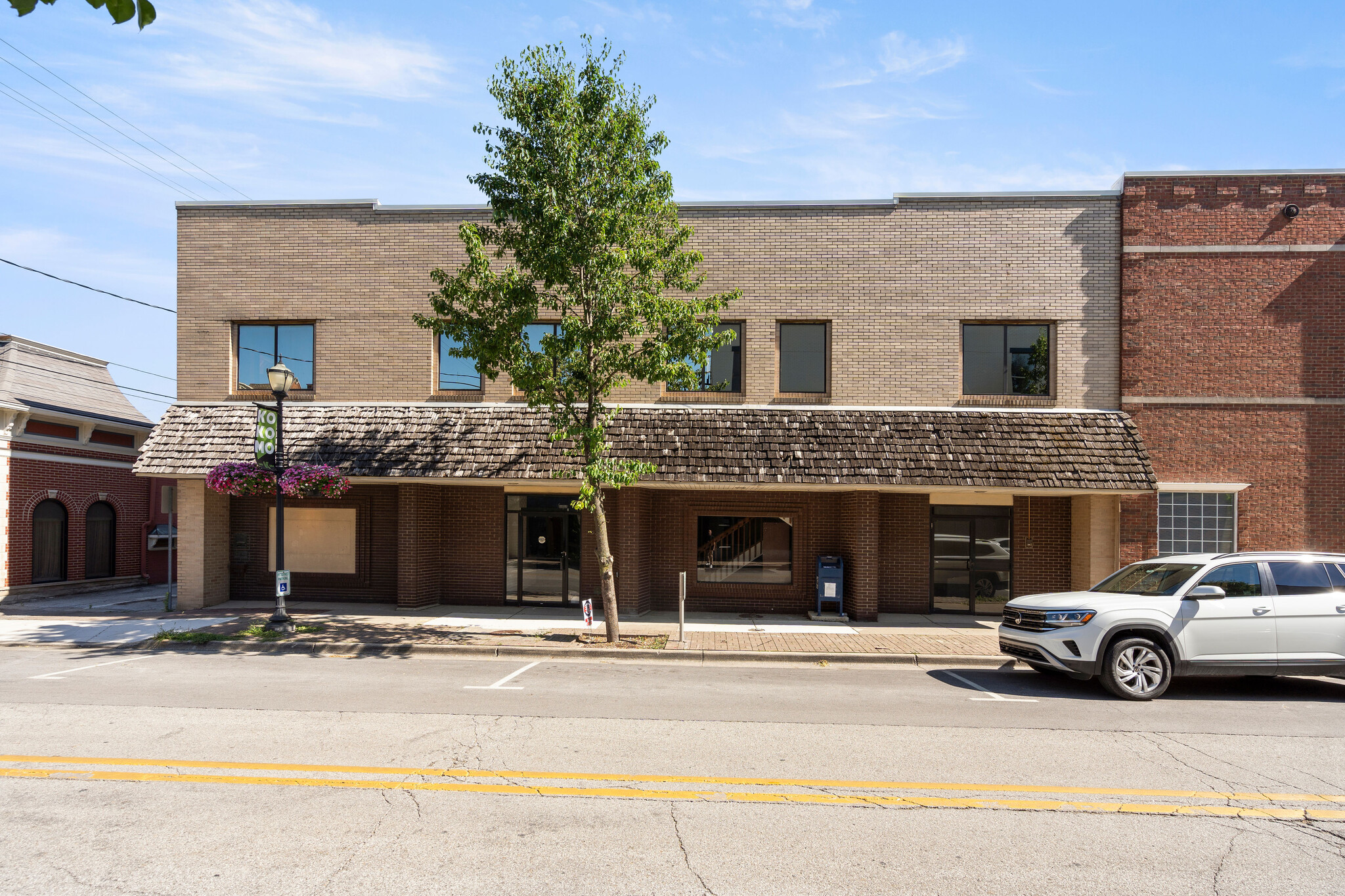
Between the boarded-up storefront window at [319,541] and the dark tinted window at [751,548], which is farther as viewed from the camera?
the boarded-up storefront window at [319,541]

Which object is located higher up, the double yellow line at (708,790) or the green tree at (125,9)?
the green tree at (125,9)

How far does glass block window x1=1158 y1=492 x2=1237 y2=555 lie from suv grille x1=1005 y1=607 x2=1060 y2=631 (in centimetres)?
611

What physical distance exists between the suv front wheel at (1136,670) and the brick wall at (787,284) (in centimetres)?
649

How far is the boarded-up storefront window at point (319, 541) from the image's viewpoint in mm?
15570

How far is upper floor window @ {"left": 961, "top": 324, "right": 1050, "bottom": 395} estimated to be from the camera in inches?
578

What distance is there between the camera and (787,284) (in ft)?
48.5

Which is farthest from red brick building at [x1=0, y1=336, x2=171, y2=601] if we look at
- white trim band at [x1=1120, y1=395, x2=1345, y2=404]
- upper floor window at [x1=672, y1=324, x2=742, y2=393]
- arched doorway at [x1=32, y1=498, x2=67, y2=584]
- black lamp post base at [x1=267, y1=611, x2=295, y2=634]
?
white trim band at [x1=1120, y1=395, x2=1345, y2=404]

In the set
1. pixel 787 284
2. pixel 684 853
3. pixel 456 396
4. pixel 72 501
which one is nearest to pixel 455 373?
pixel 456 396

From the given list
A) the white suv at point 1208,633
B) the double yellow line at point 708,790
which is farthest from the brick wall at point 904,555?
the double yellow line at point 708,790

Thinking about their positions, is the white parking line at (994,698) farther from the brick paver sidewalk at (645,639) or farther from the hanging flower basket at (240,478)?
the hanging flower basket at (240,478)

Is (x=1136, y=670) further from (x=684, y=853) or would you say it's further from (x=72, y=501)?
(x=72, y=501)

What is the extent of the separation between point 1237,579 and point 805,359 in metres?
7.93

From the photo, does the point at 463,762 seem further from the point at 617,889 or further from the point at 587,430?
the point at 587,430

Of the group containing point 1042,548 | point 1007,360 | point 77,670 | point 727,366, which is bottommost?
point 77,670
